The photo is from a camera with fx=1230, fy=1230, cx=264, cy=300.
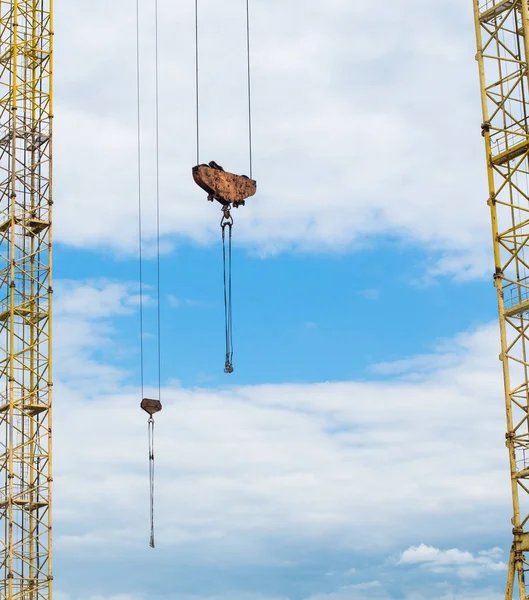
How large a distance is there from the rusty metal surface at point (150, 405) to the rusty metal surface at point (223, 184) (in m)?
12.3

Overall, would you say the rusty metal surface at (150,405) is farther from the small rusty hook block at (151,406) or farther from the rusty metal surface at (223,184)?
the rusty metal surface at (223,184)

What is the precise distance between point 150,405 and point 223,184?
44.0 ft

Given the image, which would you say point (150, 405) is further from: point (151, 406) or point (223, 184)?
point (223, 184)

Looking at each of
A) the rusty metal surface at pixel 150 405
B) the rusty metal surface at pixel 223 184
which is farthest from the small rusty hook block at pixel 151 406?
the rusty metal surface at pixel 223 184

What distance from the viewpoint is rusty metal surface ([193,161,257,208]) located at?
139 feet

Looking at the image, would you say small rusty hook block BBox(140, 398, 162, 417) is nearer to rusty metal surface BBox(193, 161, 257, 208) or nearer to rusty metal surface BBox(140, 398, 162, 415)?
rusty metal surface BBox(140, 398, 162, 415)

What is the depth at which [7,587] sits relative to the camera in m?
59.5

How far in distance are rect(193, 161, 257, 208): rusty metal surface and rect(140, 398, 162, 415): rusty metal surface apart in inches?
485

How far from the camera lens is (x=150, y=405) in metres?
52.6

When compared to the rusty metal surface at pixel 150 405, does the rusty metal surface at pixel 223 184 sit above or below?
above

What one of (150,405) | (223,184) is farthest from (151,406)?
(223,184)

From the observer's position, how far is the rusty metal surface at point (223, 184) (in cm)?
4225

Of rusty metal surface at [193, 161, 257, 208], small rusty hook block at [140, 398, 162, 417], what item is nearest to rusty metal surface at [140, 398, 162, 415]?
small rusty hook block at [140, 398, 162, 417]

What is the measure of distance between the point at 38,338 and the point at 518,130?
27341mm
